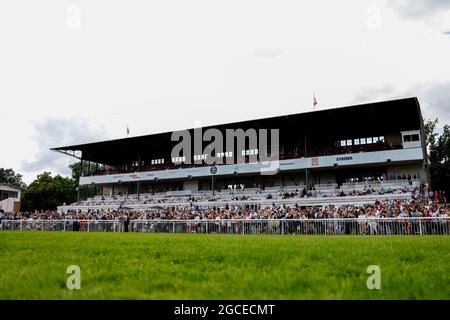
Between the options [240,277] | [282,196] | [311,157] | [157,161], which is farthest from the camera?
[157,161]

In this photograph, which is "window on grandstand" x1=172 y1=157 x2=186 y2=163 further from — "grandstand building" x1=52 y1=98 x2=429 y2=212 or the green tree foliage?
the green tree foliage

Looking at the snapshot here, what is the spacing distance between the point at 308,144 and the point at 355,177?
7.12 meters

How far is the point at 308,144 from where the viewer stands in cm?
4725

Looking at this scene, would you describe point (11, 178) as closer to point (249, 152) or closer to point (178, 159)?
point (178, 159)

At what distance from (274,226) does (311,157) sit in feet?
72.1

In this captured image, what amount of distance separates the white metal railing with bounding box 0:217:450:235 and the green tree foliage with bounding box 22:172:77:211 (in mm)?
45575

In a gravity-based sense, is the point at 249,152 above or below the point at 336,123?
below

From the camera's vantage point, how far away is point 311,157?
42562mm

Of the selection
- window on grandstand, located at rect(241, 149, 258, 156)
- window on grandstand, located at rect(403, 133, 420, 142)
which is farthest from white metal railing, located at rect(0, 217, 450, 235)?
window on grandstand, located at rect(403, 133, 420, 142)

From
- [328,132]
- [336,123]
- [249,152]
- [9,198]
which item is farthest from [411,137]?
[9,198]

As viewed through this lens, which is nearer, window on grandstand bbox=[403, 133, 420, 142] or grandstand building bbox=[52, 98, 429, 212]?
grandstand building bbox=[52, 98, 429, 212]

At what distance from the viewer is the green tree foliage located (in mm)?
74250

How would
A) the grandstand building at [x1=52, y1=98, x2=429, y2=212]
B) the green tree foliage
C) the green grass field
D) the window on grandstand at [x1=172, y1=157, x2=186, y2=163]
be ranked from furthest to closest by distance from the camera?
1. the green tree foliage
2. the window on grandstand at [x1=172, y1=157, x2=186, y2=163]
3. the grandstand building at [x1=52, y1=98, x2=429, y2=212]
4. the green grass field

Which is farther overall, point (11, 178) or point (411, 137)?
point (11, 178)
